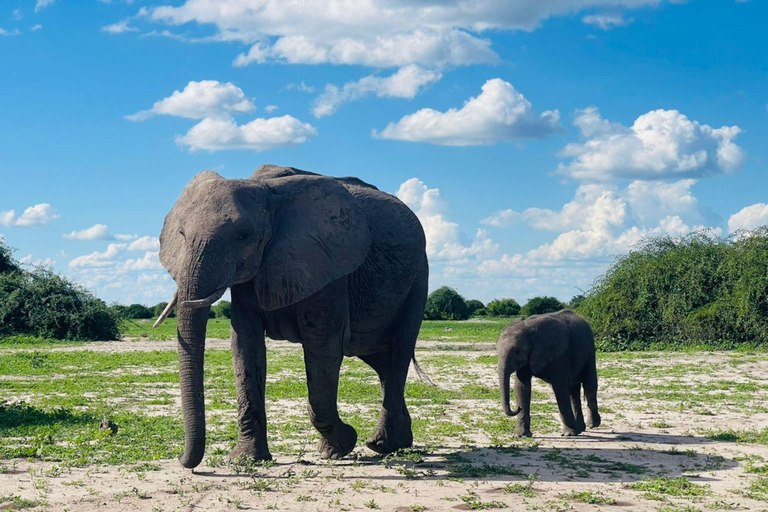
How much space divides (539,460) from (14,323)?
31574 mm

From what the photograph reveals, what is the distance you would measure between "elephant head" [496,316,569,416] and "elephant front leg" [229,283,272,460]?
13.2ft

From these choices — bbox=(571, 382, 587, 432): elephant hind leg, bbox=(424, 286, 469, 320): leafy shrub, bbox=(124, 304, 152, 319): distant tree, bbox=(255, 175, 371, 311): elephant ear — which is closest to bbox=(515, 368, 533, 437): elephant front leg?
bbox=(571, 382, 587, 432): elephant hind leg

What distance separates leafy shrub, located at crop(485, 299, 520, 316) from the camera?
70.9 meters

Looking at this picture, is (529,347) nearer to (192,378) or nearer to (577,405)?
(577,405)

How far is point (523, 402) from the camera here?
1166 centimetres

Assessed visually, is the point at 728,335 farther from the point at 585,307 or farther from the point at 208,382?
the point at 208,382

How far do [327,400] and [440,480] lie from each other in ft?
4.49

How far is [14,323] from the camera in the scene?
36062 millimetres

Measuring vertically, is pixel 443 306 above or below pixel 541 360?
above

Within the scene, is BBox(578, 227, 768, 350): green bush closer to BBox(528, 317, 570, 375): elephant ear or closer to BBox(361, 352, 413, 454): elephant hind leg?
BBox(528, 317, 570, 375): elephant ear

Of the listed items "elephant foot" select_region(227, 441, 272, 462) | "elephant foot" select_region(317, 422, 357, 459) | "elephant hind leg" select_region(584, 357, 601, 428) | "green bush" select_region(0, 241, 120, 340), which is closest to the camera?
"elephant foot" select_region(227, 441, 272, 462)

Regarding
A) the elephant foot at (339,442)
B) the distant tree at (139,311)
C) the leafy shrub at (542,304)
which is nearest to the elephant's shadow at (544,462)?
the elephant foot at (339,442)

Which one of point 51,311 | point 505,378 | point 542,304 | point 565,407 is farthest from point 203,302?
point 542,304

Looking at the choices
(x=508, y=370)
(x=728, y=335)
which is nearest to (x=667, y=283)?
(x=728, y=335)
